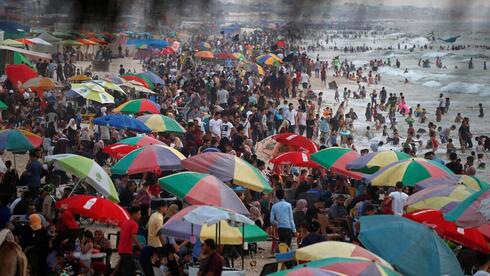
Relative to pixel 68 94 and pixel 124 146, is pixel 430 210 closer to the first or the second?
pixel 124 146

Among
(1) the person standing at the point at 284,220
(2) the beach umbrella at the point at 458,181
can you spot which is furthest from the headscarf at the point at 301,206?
(2) the beach umbrella at the point at 458,181

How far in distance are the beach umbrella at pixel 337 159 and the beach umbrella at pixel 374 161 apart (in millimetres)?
186

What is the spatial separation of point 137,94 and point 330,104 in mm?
12014

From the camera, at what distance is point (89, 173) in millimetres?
11891

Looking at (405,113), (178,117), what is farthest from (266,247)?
(405,113)

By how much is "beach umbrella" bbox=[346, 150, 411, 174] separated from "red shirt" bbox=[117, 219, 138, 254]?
4836 mm

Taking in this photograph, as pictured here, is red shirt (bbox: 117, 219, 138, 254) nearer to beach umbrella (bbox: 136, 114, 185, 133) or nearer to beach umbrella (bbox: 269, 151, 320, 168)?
beach umbrella (bbox: 269, 151, 320, 168)

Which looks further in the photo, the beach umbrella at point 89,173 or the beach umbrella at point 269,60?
the beach umbrella at point 269,60

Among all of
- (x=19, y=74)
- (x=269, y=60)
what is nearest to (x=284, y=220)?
(x=19, y=74)

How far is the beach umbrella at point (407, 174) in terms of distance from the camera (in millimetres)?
12844

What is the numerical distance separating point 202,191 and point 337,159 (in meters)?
3.90

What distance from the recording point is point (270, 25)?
222 ft

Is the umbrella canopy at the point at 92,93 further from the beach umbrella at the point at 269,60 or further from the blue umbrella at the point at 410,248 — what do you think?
the beach umbrella at the point at 269,60

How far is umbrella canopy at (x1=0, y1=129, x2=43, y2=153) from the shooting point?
14000mm
